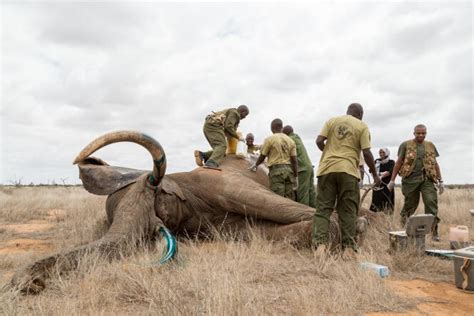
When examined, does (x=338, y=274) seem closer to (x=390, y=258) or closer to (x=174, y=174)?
(x=390, y=258)

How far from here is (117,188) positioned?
6.11m

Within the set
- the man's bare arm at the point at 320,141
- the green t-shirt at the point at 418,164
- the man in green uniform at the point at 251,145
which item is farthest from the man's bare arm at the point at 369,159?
the man in green uniform at the point at 251,145

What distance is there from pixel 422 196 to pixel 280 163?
2.68 metres

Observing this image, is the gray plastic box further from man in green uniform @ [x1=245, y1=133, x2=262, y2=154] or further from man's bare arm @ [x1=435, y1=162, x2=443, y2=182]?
man in green uniform @ [x1=245, y1=133, x2=262, y2=154]

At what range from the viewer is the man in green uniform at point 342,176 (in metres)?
5.55

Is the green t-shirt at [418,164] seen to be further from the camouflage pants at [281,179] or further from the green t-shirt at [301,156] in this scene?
the camouflage pants at [281,179]

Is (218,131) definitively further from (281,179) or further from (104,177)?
(104,177)

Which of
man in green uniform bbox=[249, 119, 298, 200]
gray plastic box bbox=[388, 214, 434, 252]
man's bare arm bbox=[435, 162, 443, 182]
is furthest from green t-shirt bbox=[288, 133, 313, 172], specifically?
gray plastic box bbox=[388, 214, 434, 252]

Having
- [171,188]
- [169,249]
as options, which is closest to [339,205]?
[169,249]

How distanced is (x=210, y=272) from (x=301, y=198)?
4405mm

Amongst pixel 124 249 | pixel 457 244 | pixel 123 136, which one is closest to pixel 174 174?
pixel 123 136

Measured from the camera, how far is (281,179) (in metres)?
7.45

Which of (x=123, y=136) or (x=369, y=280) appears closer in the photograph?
(x=369, y=280)

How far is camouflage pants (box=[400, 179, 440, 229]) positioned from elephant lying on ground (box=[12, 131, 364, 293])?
273 centimetres
